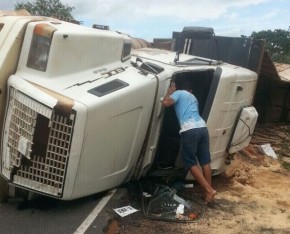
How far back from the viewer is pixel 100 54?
4.73 metres

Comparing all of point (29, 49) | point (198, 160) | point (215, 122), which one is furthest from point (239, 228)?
point (29, 49)

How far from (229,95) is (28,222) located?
2.99m

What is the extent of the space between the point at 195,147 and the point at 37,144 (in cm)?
203

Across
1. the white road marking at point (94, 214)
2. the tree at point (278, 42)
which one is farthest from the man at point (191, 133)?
the tree at point (278, 42)

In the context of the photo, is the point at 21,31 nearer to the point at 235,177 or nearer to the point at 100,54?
the point at 100,54

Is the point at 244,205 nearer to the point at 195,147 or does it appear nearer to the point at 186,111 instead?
the point at 195,147

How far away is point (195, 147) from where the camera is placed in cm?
522

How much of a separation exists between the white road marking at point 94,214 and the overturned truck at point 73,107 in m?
0.19

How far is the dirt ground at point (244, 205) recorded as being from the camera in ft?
15.0

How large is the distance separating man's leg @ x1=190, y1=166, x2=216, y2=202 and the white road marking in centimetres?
104

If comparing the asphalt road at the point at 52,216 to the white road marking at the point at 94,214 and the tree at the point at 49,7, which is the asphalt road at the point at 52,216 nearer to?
the white road marking at the point at 94,214

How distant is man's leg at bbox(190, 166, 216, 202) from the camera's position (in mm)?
5191

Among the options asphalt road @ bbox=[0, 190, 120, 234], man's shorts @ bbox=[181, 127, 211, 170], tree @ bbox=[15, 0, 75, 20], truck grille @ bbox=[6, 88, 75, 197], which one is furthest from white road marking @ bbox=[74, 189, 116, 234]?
tree @ bbox=[15, 0, 75, 20]

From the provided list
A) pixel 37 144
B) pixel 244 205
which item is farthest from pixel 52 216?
pixel 244 205
